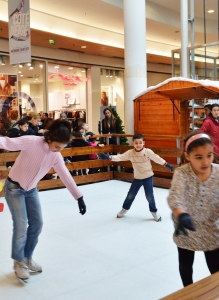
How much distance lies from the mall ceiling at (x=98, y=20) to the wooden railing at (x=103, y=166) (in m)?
4.41

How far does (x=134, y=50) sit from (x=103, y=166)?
3.11 meters

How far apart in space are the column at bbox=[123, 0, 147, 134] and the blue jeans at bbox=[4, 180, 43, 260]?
638 cm

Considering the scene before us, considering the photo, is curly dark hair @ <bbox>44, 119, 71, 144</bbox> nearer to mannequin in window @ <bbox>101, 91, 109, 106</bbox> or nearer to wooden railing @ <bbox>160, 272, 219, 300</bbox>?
wooden railing @ <bbox>160, 272, 219, 300</bbox>

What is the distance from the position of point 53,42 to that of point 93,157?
5879 mm

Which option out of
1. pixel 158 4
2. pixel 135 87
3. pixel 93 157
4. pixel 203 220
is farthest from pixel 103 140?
pixel 203 220

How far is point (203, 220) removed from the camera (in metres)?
2.10

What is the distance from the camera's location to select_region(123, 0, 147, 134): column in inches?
372

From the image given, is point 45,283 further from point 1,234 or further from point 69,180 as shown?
point 1,234

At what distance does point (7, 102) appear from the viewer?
1301cm

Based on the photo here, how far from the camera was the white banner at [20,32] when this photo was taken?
688cm

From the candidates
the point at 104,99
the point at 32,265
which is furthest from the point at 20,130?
the point at 104,99

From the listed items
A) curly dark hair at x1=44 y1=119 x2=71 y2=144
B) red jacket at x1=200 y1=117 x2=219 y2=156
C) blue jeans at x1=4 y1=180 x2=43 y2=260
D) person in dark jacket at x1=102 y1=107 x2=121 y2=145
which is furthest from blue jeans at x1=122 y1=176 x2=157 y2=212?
person in dark jacket at x1=102 y1=107 x2=121 y2=145

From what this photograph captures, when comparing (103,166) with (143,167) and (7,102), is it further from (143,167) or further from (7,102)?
(7,102)

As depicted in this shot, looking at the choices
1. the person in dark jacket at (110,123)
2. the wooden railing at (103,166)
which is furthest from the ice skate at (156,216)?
the person in dark jacket at (110,123)
